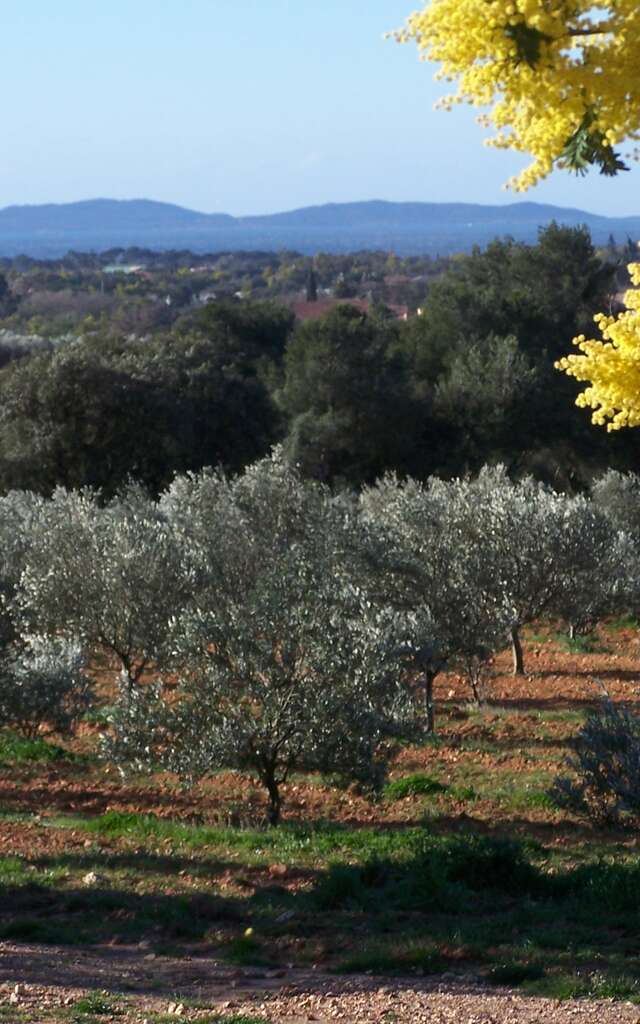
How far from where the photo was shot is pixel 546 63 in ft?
21.6

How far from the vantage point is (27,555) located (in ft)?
58.0

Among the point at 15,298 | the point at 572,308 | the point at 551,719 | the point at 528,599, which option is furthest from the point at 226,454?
the point at 15,298

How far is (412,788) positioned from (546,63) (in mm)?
8414

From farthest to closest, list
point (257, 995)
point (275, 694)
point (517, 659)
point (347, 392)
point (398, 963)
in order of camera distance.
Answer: point (347, 392) < point (517, 659) < point (275, 694) < point (398, 963) < point (257, 995)

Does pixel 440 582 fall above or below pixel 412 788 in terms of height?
above

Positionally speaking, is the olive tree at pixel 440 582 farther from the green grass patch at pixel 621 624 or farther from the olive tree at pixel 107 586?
the green grass patch at pixel 621 624

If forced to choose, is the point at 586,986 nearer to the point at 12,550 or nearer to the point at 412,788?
the point at 412,788

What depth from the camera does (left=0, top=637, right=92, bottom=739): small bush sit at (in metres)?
13.0

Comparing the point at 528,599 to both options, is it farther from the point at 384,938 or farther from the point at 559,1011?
the point at 559,1011

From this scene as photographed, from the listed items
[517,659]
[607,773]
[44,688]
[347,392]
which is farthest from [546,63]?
[347,392]

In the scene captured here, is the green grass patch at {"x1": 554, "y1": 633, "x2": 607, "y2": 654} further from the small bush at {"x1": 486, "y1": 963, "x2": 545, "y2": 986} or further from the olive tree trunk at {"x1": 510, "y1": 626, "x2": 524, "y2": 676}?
the small bush at {"x1": 486, "y1": 963, "x2": 545, "y2": 986}

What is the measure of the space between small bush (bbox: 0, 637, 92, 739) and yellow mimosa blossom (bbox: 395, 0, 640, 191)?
25.5 feet

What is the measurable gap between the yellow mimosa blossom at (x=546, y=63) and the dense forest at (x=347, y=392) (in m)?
28.4

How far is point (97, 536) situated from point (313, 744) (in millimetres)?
6410
